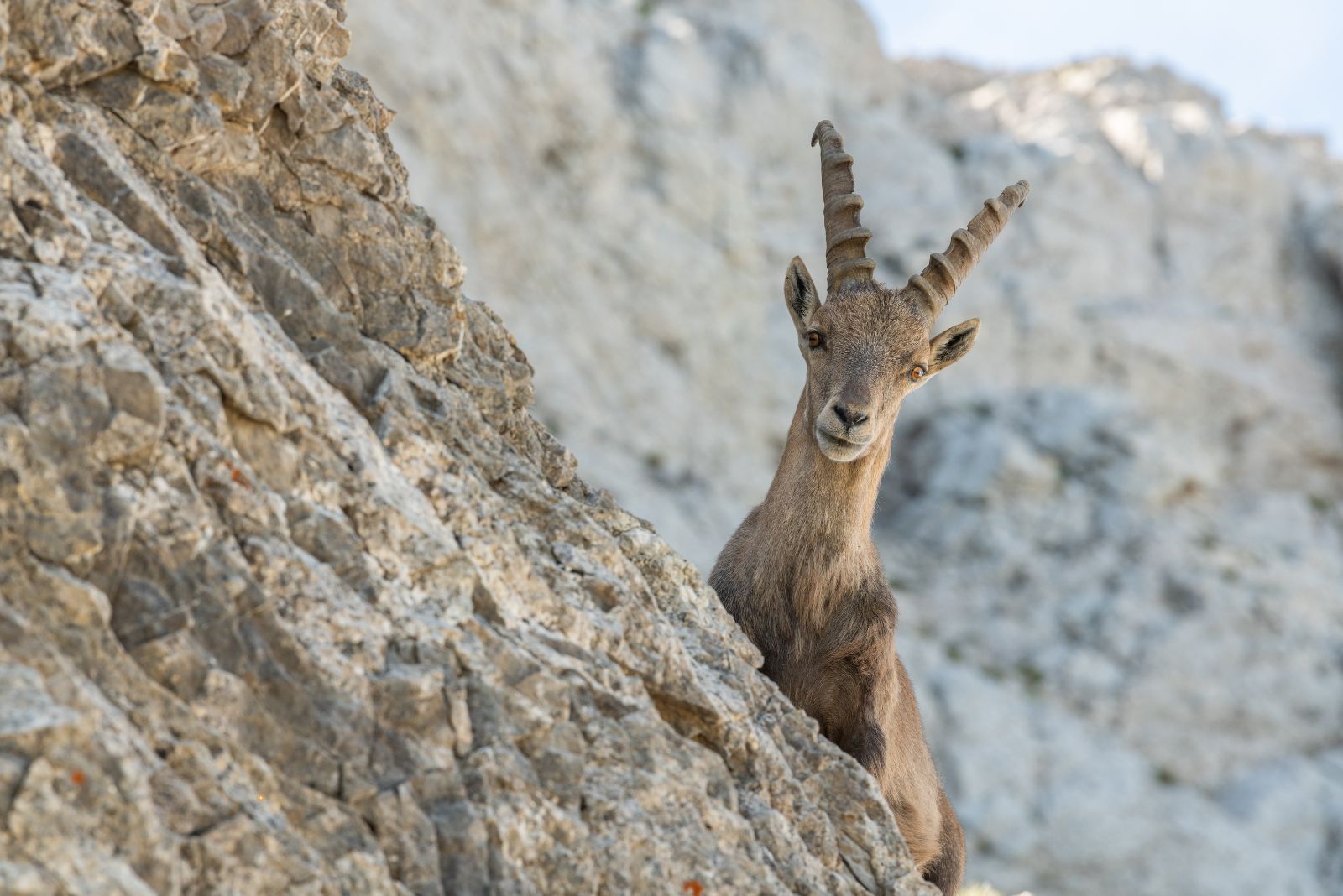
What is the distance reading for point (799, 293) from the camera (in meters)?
9.08

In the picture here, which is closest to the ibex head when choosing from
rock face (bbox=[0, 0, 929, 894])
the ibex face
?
the ibex face

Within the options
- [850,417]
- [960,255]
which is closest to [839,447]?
[850,417]

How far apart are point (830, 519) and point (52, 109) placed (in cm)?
451

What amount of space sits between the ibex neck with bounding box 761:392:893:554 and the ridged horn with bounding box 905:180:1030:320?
93cm

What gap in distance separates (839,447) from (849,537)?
1.71ft

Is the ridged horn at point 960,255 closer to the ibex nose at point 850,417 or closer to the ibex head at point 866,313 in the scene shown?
the ibex head at point 866,313

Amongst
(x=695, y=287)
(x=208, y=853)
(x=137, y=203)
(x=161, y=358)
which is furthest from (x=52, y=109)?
(x=695, y=287)

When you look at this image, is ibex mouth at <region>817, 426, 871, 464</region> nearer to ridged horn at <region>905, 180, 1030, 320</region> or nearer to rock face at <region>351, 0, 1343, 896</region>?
ridged horn at <region>905, 180, 1030, 320</region>

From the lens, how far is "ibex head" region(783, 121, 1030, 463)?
317 inches

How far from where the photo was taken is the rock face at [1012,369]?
2184 centimetres

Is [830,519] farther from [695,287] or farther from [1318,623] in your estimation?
[1318,623]

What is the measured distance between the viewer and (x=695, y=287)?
81.0 feet

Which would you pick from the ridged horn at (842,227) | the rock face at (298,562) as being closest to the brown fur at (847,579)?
the ridged horn at (842,227)

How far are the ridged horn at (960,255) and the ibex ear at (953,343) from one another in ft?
1.04
